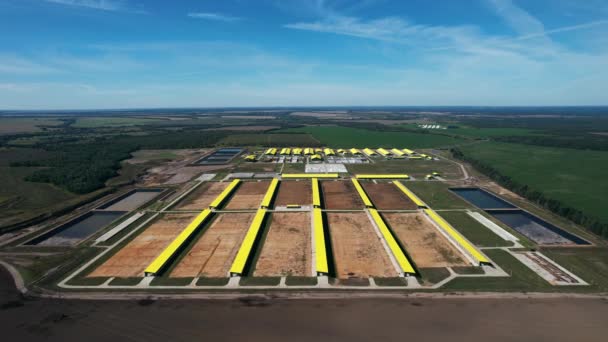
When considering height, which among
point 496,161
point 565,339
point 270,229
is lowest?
point 565,339

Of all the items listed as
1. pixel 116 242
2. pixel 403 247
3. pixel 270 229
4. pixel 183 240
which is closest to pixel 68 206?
→ pixel 116 242

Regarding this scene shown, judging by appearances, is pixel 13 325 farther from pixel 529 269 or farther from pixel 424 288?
pixel 529 269

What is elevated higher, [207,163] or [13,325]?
[207,163]

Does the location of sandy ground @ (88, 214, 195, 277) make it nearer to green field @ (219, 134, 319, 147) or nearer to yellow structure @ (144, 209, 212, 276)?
yellow structure @ (144, 209, 212, 276)

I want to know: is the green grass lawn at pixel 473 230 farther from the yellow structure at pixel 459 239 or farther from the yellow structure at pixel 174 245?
the yellow structure at pixel 174 245

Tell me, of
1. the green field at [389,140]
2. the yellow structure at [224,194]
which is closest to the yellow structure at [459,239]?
the yellow structure at [224,194]
